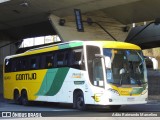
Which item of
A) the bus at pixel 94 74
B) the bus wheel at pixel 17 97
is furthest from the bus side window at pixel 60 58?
the bus wheel at pixel 17 97

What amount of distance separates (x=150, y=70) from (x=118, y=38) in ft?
31.6

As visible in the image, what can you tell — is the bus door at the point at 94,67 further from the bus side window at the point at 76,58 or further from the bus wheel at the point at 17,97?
the bus wheel at the point at 17,97

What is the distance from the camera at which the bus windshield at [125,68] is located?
1802 centimetres

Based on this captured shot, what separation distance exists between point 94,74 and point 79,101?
5.16 feet

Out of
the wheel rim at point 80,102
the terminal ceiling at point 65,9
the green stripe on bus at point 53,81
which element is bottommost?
the wheel rim at point 80,102

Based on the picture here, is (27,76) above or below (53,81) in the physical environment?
above

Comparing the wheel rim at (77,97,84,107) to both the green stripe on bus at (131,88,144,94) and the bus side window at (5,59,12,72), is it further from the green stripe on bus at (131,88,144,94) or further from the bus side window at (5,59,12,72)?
the bus side window at (5,59,12,72)

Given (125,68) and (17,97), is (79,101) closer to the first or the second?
(125,68)

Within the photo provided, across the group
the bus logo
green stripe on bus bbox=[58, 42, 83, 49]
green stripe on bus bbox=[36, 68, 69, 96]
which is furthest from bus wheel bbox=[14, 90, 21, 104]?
green stripe on bus bbox=[58, 42, 83, 49]

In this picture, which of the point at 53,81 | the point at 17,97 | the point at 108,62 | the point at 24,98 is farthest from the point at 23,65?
the point at 108,62

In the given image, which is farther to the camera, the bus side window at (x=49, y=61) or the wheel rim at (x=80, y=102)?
the bus side window at (x=49, y=61)

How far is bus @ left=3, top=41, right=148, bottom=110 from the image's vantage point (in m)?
17.9

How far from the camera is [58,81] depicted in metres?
20.7

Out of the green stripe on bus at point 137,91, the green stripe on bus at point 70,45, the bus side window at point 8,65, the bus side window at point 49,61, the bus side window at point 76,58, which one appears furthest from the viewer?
the bus side window at point 8,65
